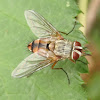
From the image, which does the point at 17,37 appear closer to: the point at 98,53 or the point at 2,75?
the point at 2,75

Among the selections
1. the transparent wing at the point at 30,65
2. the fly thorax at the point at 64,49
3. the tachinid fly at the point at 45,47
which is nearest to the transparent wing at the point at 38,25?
the tachinid fly at the point at 45,47

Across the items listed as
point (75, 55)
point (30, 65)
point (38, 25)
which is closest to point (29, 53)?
point (30, 65)

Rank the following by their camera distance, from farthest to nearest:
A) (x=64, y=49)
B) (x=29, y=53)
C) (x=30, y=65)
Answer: (x=64, y=49) → (x=29, y=53) → (x=30, y=65)

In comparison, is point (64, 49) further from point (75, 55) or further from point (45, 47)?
point (45, 47)

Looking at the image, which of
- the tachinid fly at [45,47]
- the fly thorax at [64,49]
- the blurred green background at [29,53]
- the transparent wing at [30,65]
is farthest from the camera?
the fly thorax at [64,49]

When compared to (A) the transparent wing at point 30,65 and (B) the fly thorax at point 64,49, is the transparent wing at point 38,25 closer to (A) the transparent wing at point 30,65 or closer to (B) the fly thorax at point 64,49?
(B) the fly thorax at point 64,49

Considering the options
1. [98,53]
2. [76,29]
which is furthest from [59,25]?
[98,53]
